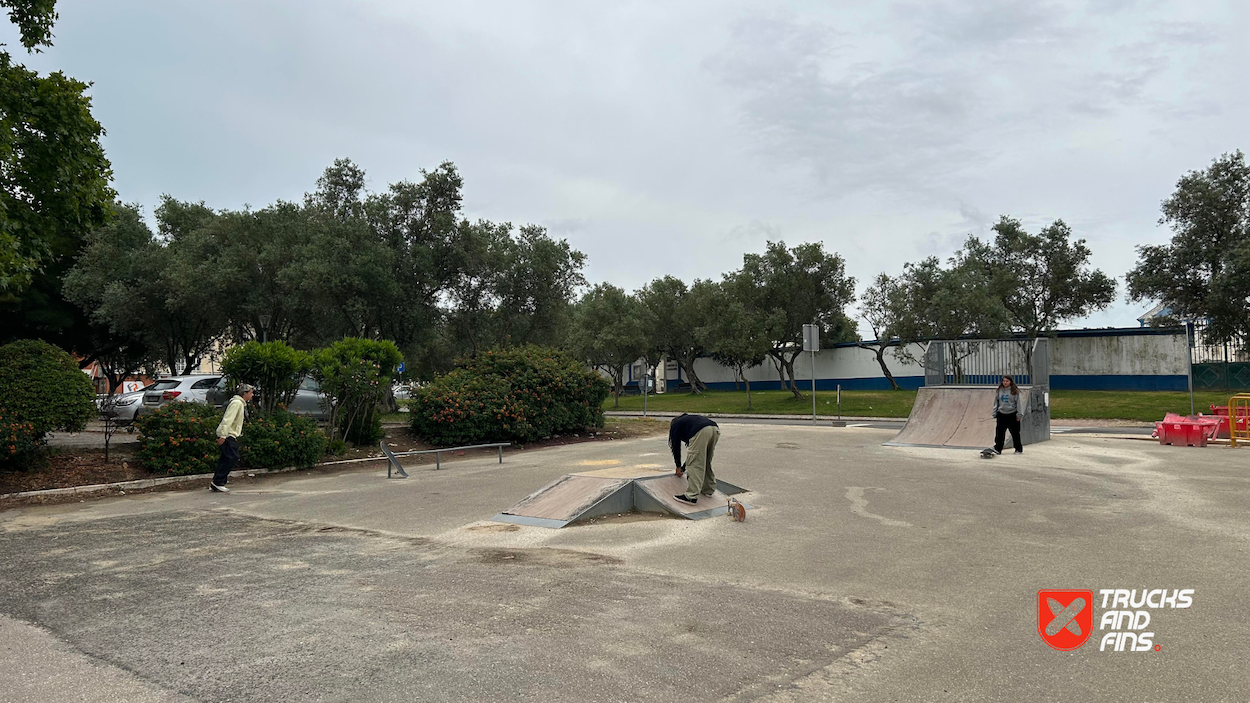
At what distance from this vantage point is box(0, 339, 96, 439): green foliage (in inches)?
481

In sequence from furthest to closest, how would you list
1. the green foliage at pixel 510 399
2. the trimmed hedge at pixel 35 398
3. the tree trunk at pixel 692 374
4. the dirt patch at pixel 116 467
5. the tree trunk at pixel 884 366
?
the tree trunk at pixel 692 374, the tree trunk at pixel 884 366, the green foliage at pixel 510 399, the trimmed hedge at pixel 35 398, the dirt patch at pixel 116 467

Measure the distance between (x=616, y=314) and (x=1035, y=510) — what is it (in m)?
41.8

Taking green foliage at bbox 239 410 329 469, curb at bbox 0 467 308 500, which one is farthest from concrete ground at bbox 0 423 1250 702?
green foliage at bbox 239 410 329 469

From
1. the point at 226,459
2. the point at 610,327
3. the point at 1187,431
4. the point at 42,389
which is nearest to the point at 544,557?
the point at 226,459

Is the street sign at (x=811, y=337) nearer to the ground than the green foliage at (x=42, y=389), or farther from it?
farther from it

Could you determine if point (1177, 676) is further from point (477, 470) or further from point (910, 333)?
point (910, 333)

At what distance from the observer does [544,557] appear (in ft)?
23.6

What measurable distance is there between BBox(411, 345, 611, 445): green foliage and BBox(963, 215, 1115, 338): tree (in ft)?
81.5

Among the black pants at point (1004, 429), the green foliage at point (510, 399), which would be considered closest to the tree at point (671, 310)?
the green foliage at point (510, 399)

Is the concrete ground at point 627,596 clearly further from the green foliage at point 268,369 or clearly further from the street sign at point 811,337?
the street sign at point 811,337

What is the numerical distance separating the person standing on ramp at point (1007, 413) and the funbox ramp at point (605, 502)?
24.7 feet

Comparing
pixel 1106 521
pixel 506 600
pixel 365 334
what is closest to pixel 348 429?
pixel 365 334

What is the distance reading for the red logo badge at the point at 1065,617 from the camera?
15.5 feet

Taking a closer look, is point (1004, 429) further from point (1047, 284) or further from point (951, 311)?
point (1047, 284)
